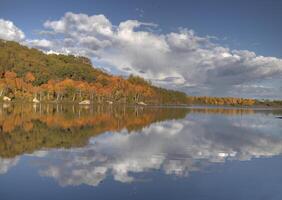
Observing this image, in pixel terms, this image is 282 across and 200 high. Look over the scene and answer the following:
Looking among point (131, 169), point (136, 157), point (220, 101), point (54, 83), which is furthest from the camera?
point (220, 101)

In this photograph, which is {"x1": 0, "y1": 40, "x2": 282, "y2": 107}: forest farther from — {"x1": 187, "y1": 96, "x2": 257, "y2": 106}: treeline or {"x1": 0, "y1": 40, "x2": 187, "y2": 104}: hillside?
{"x1": 187, "y1": 96, "x2": 257, "y2": 106}: treeline

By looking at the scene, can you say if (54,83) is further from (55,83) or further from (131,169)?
(131,169)

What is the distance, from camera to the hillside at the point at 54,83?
296 feet

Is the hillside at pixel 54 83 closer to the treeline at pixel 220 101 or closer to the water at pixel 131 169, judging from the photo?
the treeline at pixel 220 101

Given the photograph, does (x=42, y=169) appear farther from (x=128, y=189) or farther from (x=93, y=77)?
(x=93, y=77)

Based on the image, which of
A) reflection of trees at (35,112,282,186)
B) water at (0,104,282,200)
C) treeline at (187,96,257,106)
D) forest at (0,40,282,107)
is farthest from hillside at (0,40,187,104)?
water at (0,104,282,200)

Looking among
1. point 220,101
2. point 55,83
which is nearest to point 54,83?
point 55,83

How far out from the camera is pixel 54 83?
3898 inches

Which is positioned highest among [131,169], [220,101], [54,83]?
[54,83]

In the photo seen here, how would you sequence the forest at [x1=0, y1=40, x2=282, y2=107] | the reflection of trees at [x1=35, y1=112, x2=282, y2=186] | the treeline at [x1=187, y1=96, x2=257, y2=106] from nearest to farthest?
the reflection of trees at [x1=35, y1=112, x2=282, y2=186] → the forest at [x1=0, y1=40, x2=282, y2=107] → the treeline at [x1=187, y1=96, x2=257, y2=106]

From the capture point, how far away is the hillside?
90250 millimetres

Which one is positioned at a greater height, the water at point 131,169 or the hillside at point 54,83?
the hillside at point 54,83

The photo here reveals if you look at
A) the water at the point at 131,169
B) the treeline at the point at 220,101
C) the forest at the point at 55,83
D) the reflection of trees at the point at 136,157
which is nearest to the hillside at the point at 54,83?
the forest at the point at 55,83

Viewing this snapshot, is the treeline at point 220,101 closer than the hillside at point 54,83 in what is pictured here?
No
